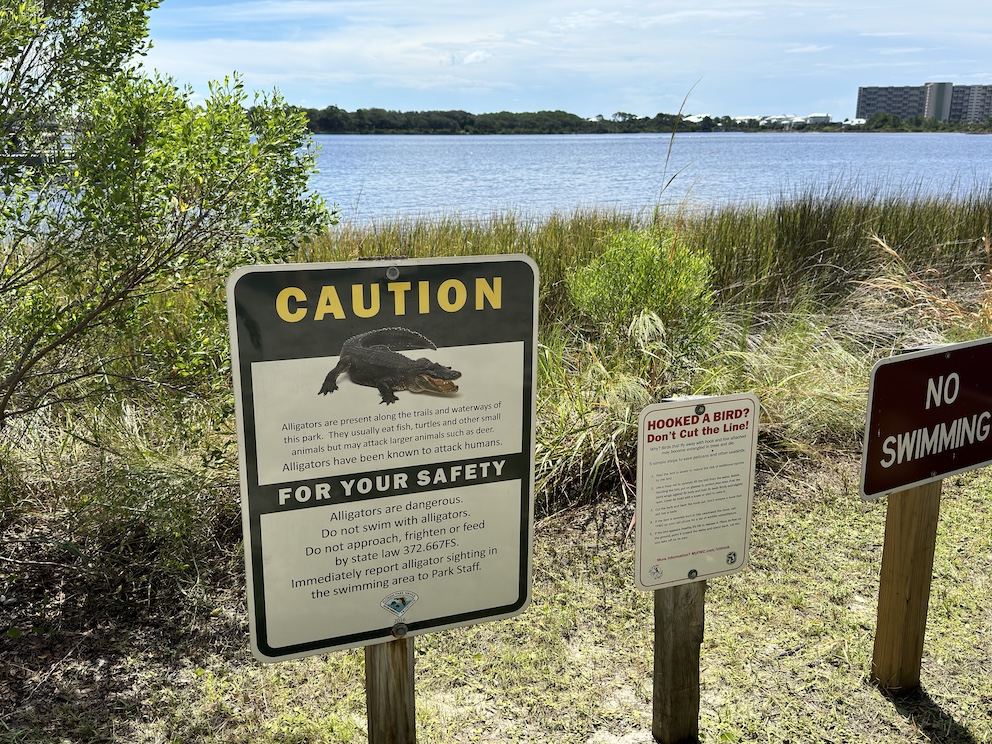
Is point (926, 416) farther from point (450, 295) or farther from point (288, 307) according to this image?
point (288, 307)

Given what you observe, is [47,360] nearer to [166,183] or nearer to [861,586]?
[166,183]

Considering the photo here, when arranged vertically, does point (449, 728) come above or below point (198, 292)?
below

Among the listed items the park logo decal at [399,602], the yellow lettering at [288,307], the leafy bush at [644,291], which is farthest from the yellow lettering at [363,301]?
the leafy bush at [644,291]

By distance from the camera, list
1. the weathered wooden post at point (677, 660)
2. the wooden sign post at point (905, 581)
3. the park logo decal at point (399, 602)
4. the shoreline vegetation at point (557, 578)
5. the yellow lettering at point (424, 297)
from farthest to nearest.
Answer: the shoreline vegetation at point (557, 578) → the wooden sign post at point (905, 581) → the weathered wooden post at point (677, 660) → the park logo decal at point (399, 602) → the yellow lettering at point (424, 297)

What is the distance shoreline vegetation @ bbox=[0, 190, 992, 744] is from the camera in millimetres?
3107

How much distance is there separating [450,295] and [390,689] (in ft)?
3.25

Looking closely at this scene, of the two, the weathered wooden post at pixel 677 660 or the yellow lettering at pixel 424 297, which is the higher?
the yellow lettering at pixel 424 297

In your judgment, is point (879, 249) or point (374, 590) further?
point (879, 249)

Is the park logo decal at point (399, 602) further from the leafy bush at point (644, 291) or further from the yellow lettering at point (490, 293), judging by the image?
the leafy bush at point (644, 291)

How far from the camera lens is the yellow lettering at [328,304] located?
186cm

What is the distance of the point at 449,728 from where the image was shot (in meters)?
3.04

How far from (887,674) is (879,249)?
7594 millimetres

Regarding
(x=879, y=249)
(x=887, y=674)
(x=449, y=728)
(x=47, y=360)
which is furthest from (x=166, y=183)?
(x=879, y=249)

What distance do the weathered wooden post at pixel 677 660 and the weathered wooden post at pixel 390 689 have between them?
2.84 feet
